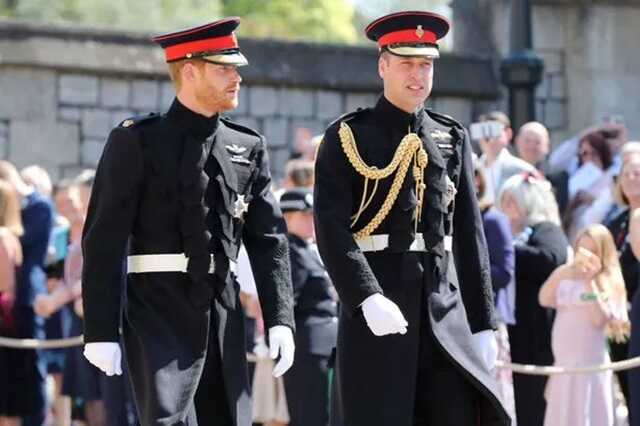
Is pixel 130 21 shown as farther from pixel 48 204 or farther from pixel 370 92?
pixel 48 204

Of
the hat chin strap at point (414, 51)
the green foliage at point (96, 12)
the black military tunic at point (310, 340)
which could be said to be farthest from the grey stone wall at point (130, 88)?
the green foliage at point (96, 12)

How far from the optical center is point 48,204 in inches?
410

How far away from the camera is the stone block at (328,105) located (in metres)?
13.9

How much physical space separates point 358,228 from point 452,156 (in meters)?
0.46

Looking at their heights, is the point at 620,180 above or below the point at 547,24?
below

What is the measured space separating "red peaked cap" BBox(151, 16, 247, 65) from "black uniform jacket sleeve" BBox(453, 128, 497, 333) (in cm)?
95

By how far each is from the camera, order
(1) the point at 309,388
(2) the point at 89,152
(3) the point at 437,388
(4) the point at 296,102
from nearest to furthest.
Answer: (3) the point at 437,388 < (1) the point at 309,388 < (2) the point at 89,152 < (4) the point at 296,102

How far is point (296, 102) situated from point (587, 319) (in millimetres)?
5301

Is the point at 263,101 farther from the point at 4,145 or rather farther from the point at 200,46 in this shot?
the point at 200,46

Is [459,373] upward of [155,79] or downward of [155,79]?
downward

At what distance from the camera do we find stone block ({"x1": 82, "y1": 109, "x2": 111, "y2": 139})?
13344 mm

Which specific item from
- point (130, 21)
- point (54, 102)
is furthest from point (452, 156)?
point (130, 21)

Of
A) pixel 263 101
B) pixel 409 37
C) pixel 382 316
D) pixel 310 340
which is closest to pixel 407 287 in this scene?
pixel 382 316

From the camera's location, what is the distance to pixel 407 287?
6309 millimetres
